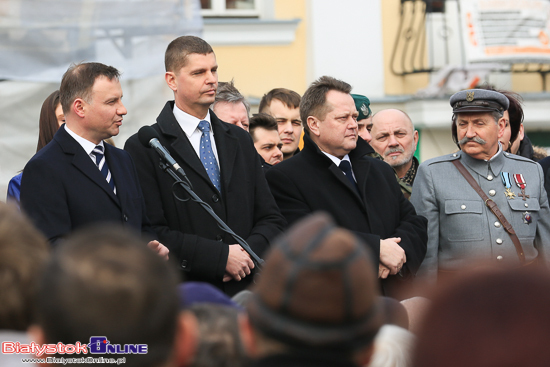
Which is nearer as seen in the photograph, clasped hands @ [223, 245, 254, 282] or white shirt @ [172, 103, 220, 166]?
clasped hands @ [223, 245, 254, 282]

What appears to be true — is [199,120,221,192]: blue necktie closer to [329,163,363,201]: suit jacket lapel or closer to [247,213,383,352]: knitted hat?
[329,163,363,201]: suit jacket lapel

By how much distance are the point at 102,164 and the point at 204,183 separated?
57 centimetres

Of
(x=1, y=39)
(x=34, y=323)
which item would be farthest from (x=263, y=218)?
(x=1, y=39)

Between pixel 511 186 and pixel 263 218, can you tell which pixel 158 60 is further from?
pixel 511 186

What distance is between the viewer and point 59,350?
1.49 meters

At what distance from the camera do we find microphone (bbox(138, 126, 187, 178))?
369cm

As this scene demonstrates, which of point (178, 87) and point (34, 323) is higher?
point (178, 87)

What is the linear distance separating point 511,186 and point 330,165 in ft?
3.83

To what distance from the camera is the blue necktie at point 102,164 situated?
3.71m

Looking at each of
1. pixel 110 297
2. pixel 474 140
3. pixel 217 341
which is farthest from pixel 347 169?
pixel 110 297

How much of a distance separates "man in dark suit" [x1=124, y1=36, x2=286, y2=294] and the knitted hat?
2.37 metres

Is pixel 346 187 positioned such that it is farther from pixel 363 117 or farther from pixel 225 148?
pixel 363 117

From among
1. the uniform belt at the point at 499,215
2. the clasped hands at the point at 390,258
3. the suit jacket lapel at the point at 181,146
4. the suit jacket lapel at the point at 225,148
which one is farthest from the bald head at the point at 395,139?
the suit jacket lapel at the point at 181,146

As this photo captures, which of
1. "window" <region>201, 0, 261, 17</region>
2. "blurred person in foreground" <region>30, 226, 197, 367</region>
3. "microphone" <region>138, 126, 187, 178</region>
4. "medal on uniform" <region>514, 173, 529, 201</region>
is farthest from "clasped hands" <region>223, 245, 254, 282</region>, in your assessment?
"window" <region>201, 0, 261, 17</region>
